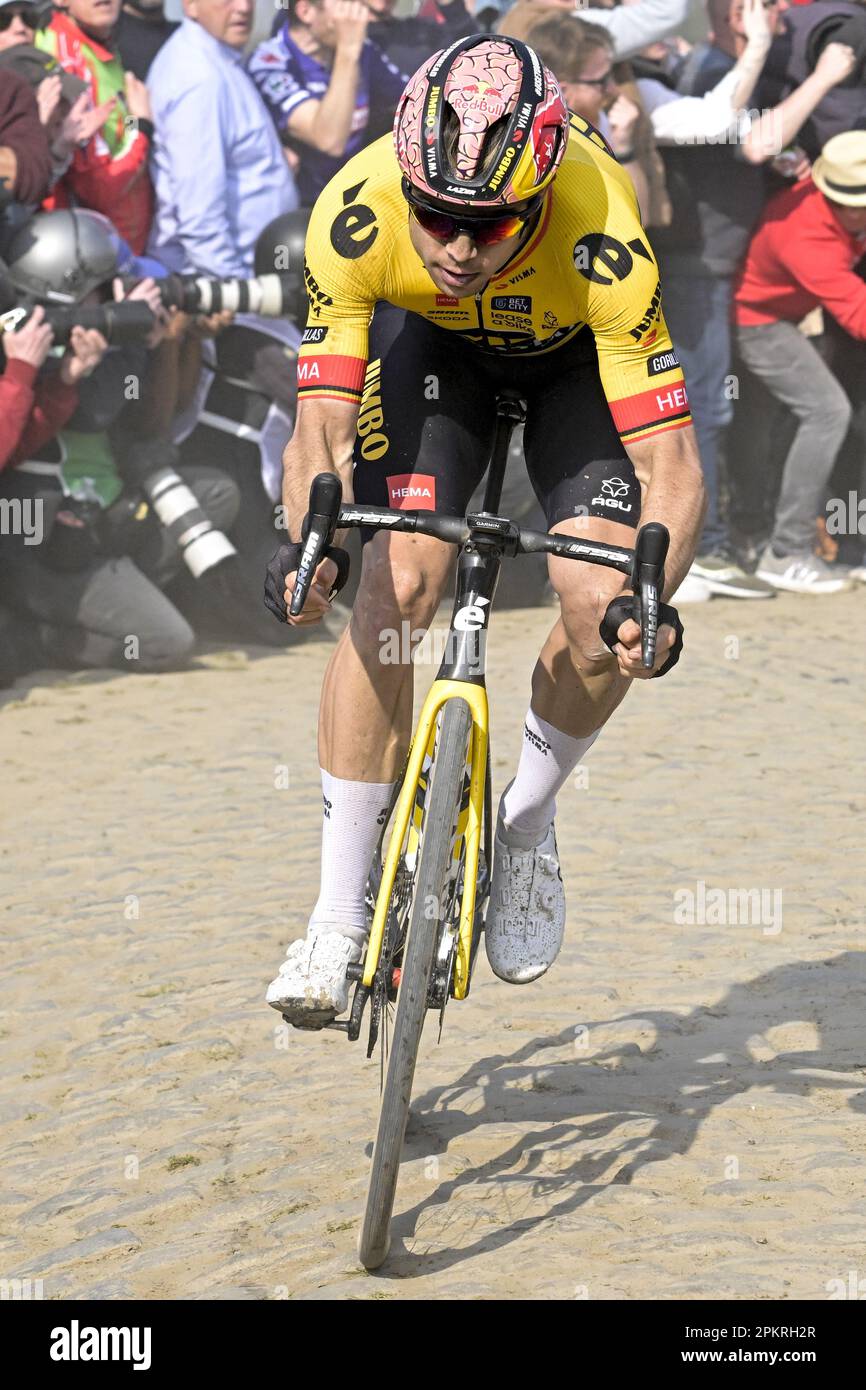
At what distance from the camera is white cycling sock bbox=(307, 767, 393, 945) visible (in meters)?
3.99

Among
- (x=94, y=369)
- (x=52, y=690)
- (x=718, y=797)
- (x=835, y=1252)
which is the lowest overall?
(x=52, y=690)

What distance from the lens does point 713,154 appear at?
11531 millimetres

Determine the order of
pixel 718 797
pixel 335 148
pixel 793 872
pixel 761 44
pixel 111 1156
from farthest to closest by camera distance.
A: pixel 761 44, pixel 335 148, pixel 718 797, pixel 793 872, pixel 111 1156

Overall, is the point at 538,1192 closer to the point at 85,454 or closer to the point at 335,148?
the point at 85,454

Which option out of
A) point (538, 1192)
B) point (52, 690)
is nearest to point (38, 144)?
point (52, 690)

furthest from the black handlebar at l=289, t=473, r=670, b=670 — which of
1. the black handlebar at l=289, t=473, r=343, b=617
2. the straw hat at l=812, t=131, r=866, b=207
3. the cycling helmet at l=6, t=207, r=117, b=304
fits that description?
the straw hat at l=812, t=131, r=866, b=207

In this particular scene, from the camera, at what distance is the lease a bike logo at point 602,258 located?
388cm

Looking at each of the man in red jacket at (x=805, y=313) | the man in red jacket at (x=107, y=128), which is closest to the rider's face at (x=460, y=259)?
the man in red jacket at (x=107, y=128)

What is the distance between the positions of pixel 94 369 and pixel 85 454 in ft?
1.43

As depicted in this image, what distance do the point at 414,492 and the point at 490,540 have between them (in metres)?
0.48

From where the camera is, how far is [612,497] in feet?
13.2

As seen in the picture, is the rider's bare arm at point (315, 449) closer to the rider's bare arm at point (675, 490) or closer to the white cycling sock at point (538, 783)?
the rider's bare arm at point (675, 490)

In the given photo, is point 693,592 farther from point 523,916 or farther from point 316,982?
point 316,982

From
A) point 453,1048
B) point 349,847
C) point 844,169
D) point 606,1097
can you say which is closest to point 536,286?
point 349,847
